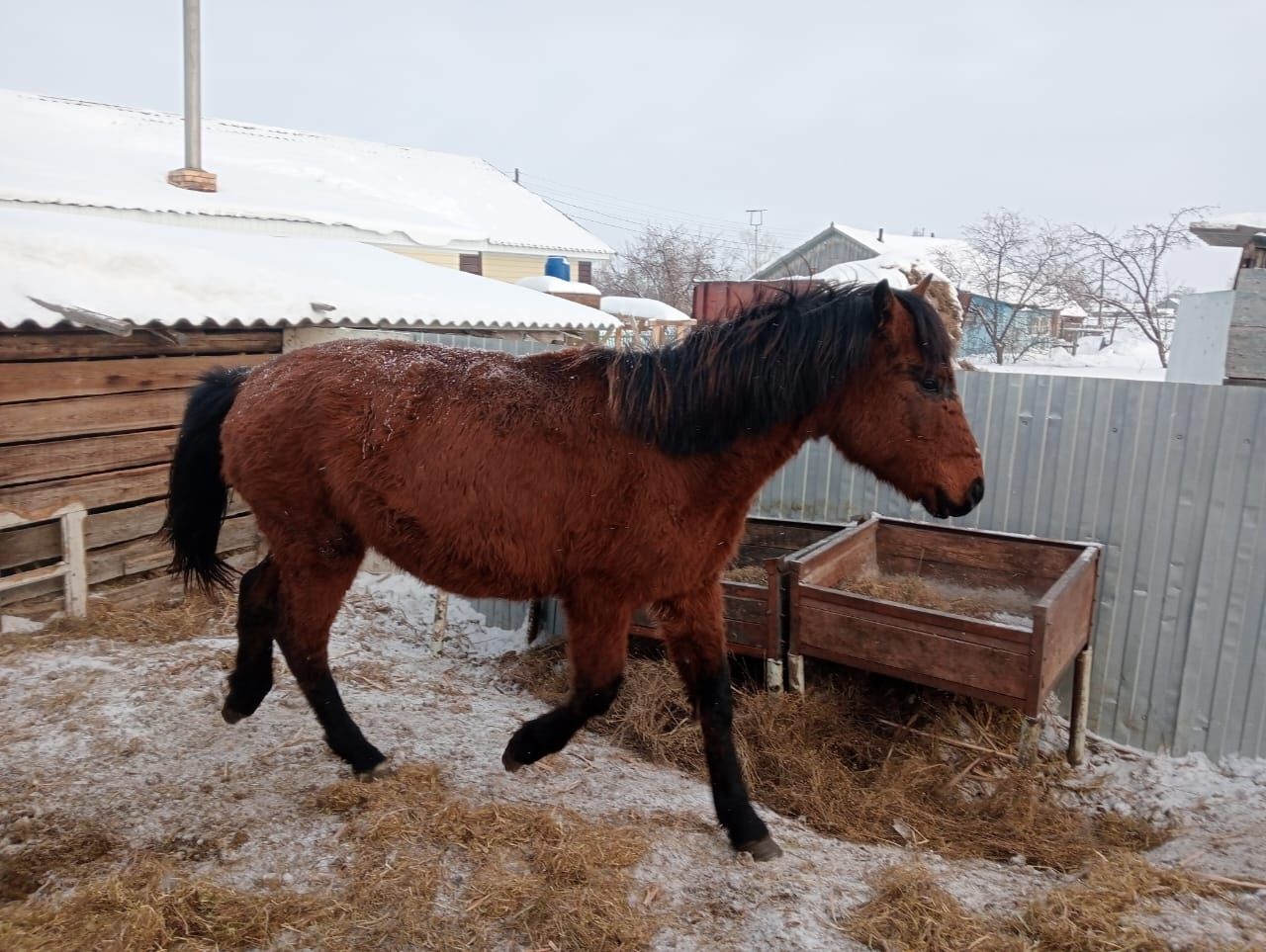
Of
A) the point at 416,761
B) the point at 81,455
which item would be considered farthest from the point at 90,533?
the point at 416,761

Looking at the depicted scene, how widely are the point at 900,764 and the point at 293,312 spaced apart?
215 inches

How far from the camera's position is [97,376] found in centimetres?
538

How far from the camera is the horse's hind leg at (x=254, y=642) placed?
3.72m

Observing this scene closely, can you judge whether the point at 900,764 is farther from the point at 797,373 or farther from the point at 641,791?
the point at 797,373

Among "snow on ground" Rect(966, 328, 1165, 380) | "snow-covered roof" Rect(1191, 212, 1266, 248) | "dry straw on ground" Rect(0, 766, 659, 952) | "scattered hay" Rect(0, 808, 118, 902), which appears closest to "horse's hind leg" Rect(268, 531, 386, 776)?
"dry straw on ground" Rect(0, 766, 659, 952)

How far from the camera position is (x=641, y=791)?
3584 millimetres

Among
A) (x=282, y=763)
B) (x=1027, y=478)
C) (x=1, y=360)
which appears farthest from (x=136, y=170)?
(x=1027, y=478)

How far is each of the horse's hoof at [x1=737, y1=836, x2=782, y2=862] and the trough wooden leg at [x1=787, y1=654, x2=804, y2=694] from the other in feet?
4.60

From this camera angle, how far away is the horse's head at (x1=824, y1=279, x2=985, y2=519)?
2730 mm

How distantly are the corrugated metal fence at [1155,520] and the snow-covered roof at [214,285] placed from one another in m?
5.02

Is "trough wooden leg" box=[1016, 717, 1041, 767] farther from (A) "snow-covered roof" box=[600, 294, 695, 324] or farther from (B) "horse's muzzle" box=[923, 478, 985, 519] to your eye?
(A) "snow-covered roof" box=[600, 294, 695, 324]

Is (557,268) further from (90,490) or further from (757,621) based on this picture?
(757,621)

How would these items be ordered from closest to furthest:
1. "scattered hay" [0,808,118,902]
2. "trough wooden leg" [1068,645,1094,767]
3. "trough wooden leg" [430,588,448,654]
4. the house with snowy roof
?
1. "scattered hay" [0,808,118,902]
2. "trough wooden leg" [1068,645,1094,767]
3. "trough wooden leg" [430,588,448,654]
4. the house with snowy roof

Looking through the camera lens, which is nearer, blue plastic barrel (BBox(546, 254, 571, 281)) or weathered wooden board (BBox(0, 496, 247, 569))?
weathered wooden board (BBox(0, 496, 247, 569))
